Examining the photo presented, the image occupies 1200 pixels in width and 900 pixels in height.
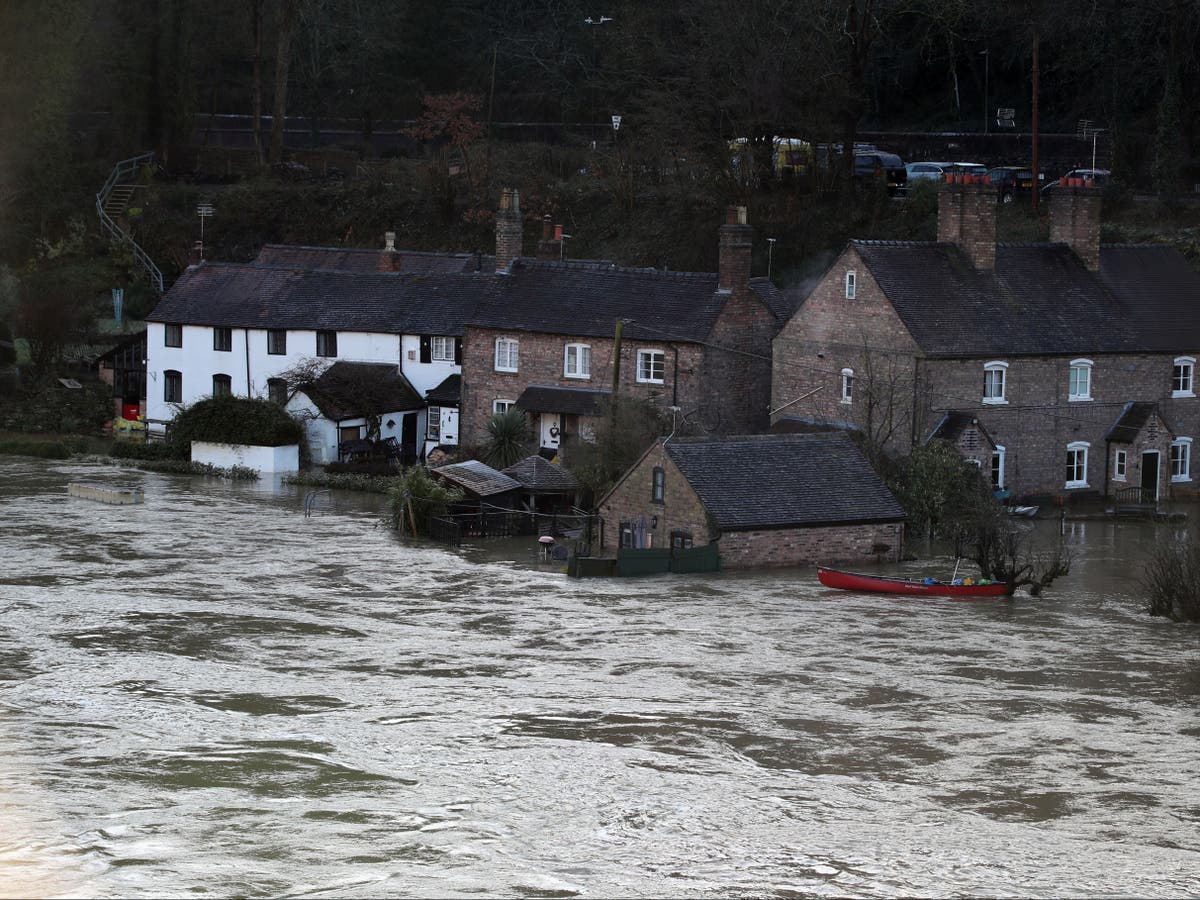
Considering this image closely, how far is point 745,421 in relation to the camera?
61.6 m

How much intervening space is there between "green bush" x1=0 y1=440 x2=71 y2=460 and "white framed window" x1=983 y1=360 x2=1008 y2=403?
3022cm

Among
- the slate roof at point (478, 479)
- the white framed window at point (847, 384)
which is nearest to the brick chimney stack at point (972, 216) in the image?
the white framed window at point (847, 384)

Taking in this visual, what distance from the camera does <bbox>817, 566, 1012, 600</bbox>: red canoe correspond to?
46688 mm

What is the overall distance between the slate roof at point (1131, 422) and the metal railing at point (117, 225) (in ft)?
135

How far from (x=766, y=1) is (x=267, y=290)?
77.9 feet

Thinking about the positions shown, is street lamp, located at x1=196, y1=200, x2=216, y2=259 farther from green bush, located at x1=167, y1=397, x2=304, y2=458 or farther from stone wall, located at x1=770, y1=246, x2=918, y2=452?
stone wall, located at x1=770, y1=246, x2=918, y2=452

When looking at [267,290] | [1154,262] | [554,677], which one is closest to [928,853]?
[554,677]

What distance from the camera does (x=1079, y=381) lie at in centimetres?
5828

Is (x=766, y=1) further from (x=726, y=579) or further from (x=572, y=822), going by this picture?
(x=572, y=822)

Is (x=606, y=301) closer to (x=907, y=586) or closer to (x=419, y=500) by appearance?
(x=419, y=500)

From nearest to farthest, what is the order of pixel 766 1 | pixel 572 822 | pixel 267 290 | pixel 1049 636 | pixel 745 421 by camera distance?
1. pixel 572 822
2. pixel 1049 636
3. pixel 745 421
4. pixel 267 290
5. pixel 766 1

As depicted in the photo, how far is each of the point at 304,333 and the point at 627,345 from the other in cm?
1282

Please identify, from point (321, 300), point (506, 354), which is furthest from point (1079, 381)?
point (321, 300)

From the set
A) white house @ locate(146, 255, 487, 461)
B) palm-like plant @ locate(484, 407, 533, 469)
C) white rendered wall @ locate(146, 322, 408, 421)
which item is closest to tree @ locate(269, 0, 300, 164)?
white house @ locate(146, 255, 487, 461)
